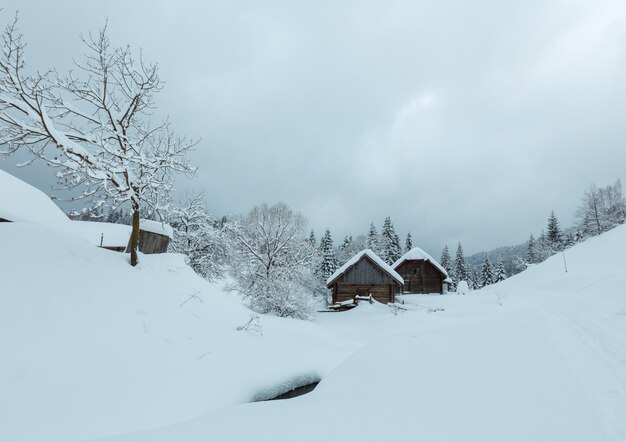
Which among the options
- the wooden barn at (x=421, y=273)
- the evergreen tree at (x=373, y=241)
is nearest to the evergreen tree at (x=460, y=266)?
the evergreen tree at (x=373, y=241)

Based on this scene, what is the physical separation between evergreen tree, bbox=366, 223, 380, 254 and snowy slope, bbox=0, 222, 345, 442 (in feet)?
151

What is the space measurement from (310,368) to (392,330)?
29.7 feet

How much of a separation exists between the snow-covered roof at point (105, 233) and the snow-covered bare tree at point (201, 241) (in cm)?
383

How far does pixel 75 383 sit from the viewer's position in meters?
5.01

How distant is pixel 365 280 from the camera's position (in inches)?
1091

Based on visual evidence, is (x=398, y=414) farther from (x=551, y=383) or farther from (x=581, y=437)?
(x=551, y=383)

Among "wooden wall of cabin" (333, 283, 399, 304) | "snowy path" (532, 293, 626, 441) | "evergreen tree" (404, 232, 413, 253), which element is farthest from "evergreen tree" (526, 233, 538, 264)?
"snowy path" (532, 293, 626, 441)

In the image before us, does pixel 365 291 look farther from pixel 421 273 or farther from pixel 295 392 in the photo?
pixel 295 392

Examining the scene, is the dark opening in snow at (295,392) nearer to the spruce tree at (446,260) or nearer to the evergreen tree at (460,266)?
the spruce tree at (446,260)

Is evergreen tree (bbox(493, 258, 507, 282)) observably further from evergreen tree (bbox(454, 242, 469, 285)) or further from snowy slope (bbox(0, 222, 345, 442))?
snowy slope (bbox(0, 222, 345, 442))

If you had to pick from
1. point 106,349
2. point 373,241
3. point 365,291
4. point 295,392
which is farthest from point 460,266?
point 106,349

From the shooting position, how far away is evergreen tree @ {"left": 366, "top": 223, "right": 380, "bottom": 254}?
181 feet

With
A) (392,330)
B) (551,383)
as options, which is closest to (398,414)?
(551,383)

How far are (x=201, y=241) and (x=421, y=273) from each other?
103ft
